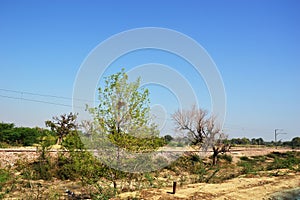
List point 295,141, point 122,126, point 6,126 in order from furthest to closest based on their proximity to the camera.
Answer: point 295,141 → point 6,126 → point 122,126

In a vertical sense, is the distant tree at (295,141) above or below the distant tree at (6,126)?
below

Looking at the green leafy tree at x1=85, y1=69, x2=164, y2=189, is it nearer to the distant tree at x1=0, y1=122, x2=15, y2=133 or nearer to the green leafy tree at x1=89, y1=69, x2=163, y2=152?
the green leafy tree at x1=89, y1=69, x2=163, y2=152

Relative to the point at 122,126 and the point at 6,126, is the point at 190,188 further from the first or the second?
the point at 6,126

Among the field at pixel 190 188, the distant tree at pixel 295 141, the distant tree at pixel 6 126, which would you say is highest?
the distant tree at pixel 6 126

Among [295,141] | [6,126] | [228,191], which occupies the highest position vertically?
[6,126]

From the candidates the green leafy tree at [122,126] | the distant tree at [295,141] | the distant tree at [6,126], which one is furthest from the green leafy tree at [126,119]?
the distant tree at [295,141]

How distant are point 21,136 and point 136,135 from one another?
72.4 feet

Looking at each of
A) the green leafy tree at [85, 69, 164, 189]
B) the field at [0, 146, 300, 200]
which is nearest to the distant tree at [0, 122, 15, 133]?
the field at [0, 146, 300, 200]

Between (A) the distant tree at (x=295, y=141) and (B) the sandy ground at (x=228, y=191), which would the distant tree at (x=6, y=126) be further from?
(A) the distant tree at (x=295, y=141)

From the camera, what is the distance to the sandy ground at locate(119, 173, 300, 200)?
8.39m

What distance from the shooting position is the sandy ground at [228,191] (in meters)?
8.39

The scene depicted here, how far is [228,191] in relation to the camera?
30.8 feet

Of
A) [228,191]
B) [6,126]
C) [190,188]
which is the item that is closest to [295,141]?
[6,126]

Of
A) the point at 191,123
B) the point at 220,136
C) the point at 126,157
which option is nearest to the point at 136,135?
the point at 126,157
